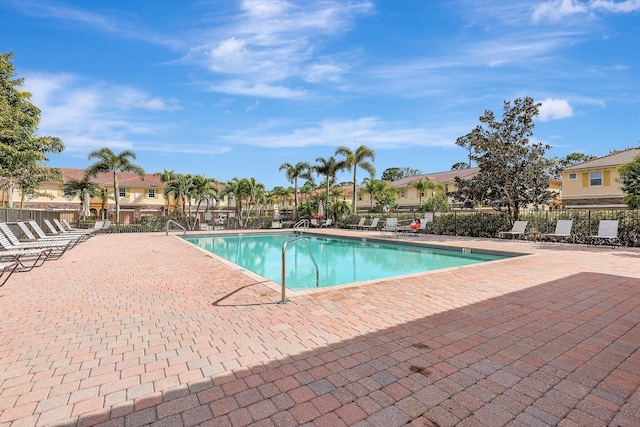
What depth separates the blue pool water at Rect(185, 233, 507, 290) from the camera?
364 inches

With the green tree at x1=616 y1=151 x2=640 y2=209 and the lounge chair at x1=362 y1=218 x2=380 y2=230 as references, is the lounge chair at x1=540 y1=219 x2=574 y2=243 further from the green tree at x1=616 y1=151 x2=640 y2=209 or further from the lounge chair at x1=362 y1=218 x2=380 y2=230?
the lounge chair at x1=362 y1=218 x2=380 y2=230

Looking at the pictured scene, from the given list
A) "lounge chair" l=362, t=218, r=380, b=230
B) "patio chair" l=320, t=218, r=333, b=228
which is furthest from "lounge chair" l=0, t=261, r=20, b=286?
"patio chair" l=320, t=218, r=333, b=228

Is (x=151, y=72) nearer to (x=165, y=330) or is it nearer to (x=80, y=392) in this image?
(x=165, y=330)

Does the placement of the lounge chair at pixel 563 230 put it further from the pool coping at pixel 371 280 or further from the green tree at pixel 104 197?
the green tree at pixel 104 197

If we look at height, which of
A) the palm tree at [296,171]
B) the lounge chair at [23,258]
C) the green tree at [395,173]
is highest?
the green tree at [395,173]

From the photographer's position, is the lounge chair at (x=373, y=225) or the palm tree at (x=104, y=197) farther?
the palm tree at (x=104, y=197)

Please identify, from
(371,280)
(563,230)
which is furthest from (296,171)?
(371,280)

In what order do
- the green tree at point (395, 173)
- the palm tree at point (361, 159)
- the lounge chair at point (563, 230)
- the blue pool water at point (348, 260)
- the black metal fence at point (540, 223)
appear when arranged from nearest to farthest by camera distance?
the blue pool water at point (348, 260) → the black metal fence at point (540, 223) → the lounge chair at point (563, 230) → the palm tree at point (361, 159) → the green tree at point (395, 173)

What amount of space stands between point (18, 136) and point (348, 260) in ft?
52.7

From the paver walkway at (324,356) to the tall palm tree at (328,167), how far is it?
83.3 ft

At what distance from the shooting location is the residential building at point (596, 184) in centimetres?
2433

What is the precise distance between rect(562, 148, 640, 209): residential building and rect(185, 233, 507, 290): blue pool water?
66.5 feet

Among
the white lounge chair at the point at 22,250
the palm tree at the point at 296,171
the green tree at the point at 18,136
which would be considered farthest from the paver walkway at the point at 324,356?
the palm tree at the point at 296,171

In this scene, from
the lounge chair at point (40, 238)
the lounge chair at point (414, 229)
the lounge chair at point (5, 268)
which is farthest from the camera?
the lounge chair at point (414, 229)
